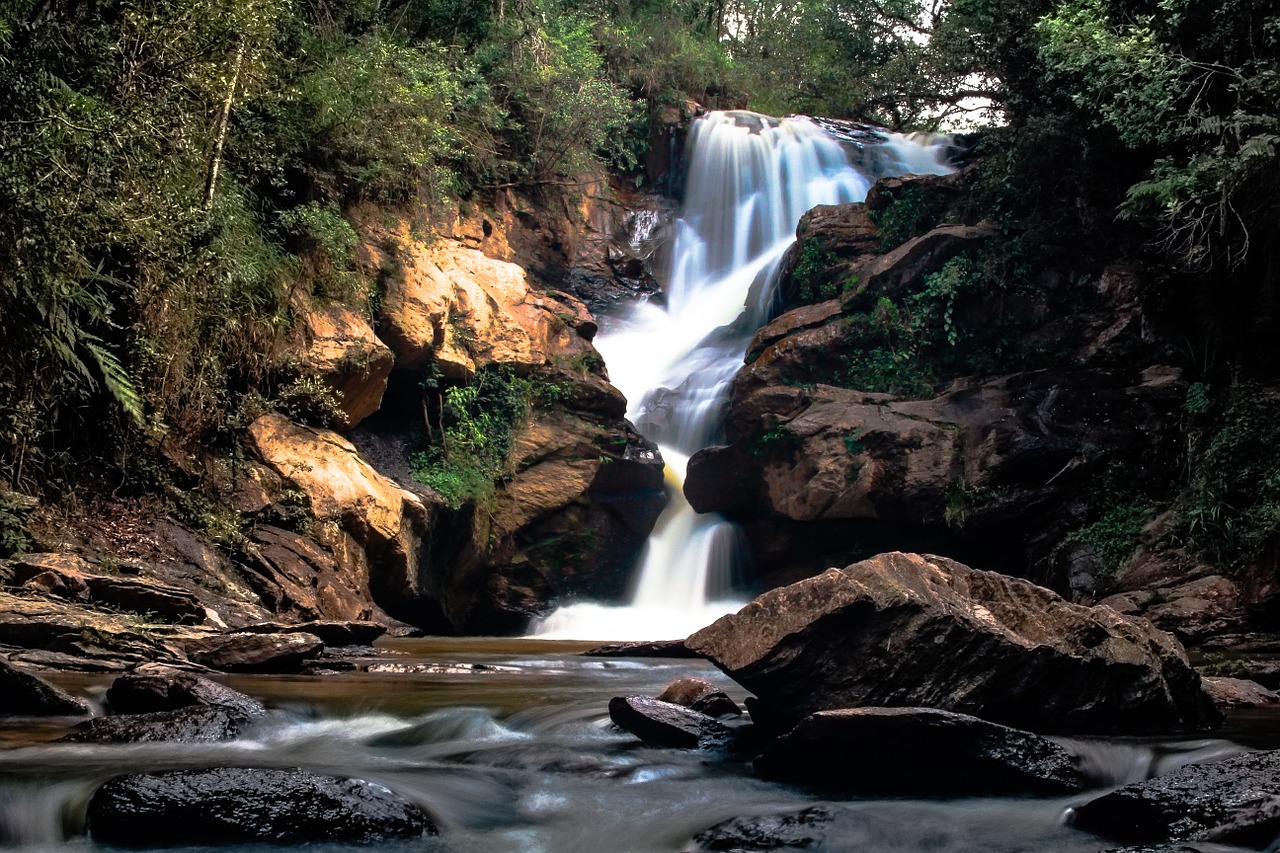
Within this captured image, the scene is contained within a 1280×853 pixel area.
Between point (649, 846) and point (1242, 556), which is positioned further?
point (1242, 556)

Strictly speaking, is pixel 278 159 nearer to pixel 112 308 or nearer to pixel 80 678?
pixel 112 308

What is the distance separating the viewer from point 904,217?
754 inches

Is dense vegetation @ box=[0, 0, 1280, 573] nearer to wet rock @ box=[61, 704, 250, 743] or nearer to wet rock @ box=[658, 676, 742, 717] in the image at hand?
wet rock @ box=[61, 704, 250, 743]

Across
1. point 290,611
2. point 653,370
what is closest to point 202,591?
point 290,611

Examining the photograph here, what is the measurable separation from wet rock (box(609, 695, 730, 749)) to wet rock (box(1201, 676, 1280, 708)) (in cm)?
388

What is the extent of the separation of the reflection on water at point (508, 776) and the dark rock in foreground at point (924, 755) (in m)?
0.15

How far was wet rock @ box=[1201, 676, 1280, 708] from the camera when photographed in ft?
23.9

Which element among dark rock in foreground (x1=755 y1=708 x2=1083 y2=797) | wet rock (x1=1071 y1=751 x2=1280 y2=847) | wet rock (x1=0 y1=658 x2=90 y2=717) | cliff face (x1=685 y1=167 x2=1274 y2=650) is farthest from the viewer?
cliff face (x1=685 y1=167 x2=1274 y2=650)

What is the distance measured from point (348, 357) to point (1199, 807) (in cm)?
1103

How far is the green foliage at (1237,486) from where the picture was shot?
11.2m

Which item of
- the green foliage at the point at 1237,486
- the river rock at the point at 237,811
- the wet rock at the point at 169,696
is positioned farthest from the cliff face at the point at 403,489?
the green foliage at the point at 1237,486

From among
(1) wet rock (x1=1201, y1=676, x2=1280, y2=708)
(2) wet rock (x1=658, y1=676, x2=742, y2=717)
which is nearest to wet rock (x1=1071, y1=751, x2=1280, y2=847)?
(2) wet rock (x1=658, y1=676, x2=742, y2=717)

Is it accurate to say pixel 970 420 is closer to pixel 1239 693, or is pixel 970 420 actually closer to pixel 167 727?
pixel 1239 693

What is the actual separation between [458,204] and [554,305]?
2646 mm
